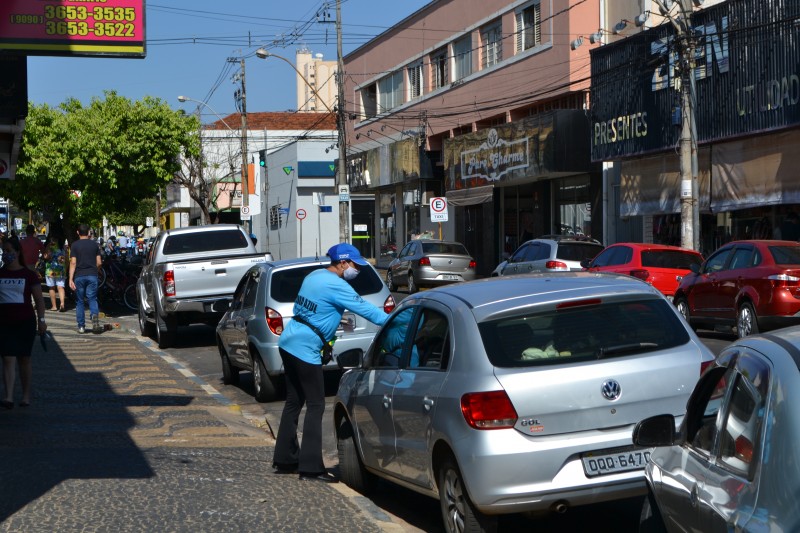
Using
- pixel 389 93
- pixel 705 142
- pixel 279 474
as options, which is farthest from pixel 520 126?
pixel 279 474

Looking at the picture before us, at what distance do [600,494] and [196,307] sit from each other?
43.1 feet

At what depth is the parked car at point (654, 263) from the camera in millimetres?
19469

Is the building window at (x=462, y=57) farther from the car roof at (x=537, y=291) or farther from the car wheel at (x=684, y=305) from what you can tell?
the car roof at (x=537, y=291)

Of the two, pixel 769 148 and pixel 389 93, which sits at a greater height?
pixel 389 93

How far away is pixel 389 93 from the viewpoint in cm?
4900

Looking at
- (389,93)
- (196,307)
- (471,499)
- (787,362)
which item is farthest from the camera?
(389,93)

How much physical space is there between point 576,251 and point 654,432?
1918 centimetres

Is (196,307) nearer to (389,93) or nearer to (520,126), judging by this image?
(520,126)

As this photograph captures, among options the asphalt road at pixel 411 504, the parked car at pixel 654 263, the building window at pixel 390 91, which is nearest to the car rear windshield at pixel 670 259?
the parked car at pixel 654 263

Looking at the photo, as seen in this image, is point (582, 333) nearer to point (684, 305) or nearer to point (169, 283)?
point (684, 305)

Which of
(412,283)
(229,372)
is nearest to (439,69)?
(412,283)

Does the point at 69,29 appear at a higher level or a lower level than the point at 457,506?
higher

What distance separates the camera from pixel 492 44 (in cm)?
3791

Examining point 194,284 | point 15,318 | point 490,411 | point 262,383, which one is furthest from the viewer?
point 194,284
